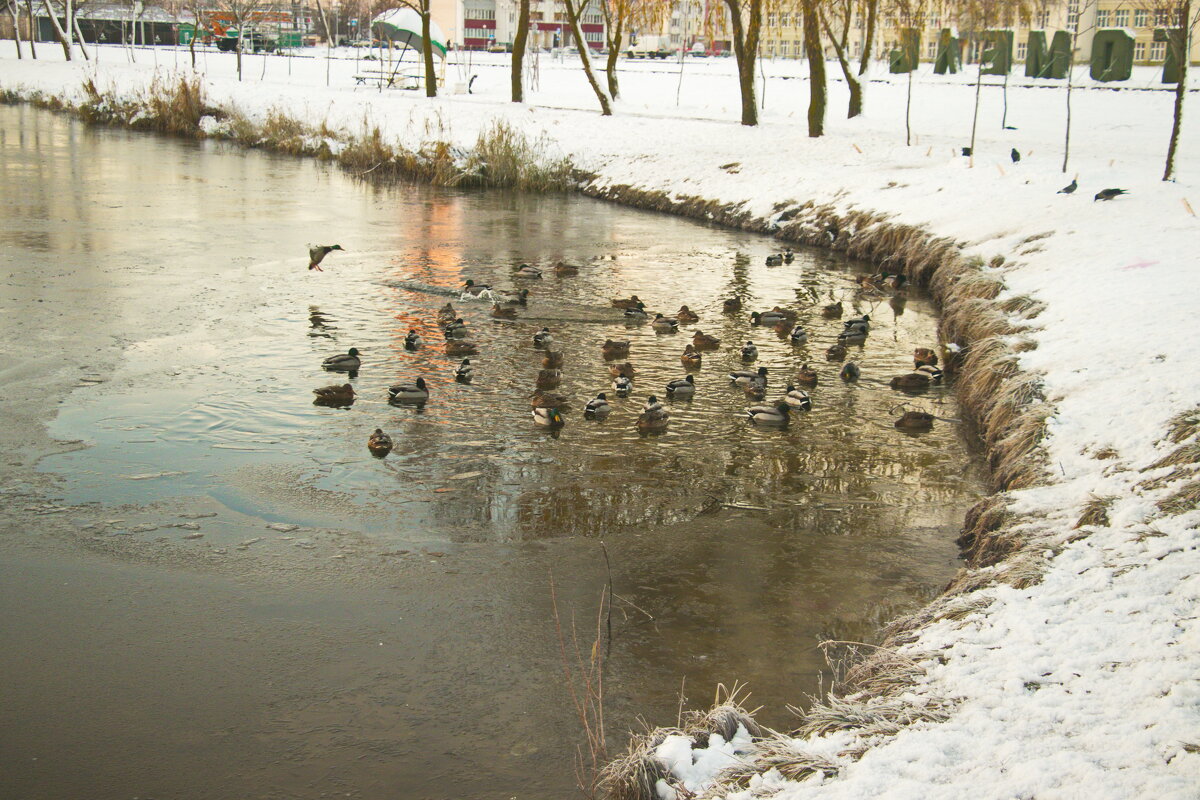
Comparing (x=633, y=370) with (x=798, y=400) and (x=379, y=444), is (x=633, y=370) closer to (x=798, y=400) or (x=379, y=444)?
(x=798, y=400)

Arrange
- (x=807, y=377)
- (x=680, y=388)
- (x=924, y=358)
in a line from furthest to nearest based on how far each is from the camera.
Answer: (x=924, y=358) → (x=807, y=377) → (x=680, y=388)

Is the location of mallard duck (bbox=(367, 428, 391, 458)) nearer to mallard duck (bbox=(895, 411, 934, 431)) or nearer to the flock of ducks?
the flock of ducks

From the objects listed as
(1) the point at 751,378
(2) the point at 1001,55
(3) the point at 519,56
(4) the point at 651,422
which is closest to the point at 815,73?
(3) the point at 519,56

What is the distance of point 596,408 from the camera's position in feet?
32.2

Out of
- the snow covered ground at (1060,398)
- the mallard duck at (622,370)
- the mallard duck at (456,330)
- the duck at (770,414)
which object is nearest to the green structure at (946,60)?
the snow covered ground at (1060,398)

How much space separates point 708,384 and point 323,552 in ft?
17.3

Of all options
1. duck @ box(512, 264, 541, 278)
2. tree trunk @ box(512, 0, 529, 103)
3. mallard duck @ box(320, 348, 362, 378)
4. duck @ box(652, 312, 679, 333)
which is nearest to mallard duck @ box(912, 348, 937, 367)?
duck @ box(652, 312, 679, 333)

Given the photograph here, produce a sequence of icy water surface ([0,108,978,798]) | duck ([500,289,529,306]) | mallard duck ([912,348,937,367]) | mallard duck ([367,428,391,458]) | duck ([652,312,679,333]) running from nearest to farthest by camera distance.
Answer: icy water surface ([0,108,978,798]) → mallard duck ([367,428,391,458]) → mallard duck ([912,348,937,367]) → duck ([652,312,679,333]) → duck ([500,289,529,306])

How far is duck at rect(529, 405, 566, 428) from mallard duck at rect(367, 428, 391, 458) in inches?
57.8

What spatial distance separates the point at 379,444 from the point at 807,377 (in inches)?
186

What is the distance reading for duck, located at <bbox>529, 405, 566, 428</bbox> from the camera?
9445 mm

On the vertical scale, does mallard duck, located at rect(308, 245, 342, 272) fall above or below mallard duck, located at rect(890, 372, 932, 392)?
above

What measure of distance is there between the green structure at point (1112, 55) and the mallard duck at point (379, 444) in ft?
141

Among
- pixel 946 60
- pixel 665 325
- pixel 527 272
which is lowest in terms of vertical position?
pixel 665 325
